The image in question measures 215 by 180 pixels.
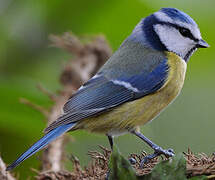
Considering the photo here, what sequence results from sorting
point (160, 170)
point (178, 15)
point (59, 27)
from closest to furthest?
point (160, 170) < point (178, 15) < point (59, 27)

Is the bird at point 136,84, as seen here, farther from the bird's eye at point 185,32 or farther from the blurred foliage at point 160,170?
the blurred foliage at point 160,170

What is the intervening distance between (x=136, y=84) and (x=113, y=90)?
4.2 inches

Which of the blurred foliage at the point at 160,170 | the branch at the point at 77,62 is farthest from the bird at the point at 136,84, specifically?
the blurred foliage at the point at 160,170

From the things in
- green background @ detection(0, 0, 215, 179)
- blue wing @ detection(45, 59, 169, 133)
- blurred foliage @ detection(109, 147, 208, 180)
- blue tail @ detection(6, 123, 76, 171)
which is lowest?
blurred foliage @ detection(109, 147, 208, 180)

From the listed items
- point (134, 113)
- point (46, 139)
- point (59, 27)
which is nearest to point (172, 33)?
point (134, 113)

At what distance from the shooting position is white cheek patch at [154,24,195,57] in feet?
7.43

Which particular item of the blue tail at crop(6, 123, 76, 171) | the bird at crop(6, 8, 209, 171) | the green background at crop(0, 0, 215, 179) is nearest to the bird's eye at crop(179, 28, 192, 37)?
the bird at crop(6, 8, 209, 171)

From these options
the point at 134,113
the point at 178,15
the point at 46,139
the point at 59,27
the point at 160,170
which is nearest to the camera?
the point at 160,170

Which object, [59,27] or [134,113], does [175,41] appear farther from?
[59,27]

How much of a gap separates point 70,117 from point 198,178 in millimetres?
834

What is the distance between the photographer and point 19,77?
8.39 ft

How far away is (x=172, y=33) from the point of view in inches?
91.1

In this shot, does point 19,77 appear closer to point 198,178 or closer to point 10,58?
point 10,58

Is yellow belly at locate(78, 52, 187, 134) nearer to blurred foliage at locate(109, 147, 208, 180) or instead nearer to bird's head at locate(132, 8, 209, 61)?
bird's head at locate(132, 8, 209, 61)
